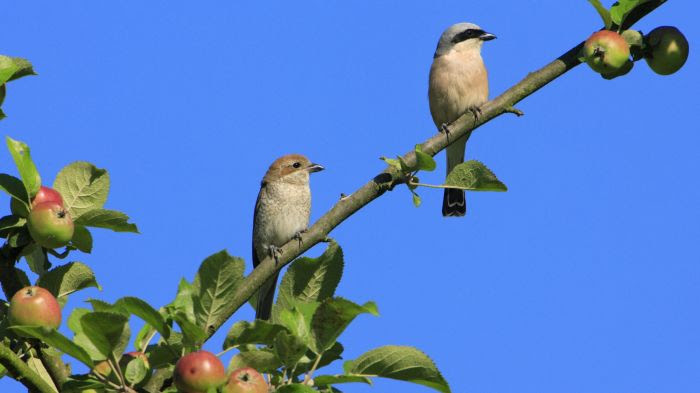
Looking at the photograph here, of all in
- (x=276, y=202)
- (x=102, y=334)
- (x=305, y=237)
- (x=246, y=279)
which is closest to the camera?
(x=102, y=334)

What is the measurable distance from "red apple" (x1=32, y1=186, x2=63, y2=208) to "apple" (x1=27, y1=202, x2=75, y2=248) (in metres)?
0.08

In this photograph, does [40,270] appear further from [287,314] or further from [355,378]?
[355,378]

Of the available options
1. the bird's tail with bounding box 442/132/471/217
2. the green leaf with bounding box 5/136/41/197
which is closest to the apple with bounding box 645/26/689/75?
the green leaf with bounding box 5/136/41/197

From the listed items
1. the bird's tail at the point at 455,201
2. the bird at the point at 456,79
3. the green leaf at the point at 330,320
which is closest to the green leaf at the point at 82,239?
the green leaf at the point at 330,320

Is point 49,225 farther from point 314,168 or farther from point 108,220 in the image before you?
point 314,168

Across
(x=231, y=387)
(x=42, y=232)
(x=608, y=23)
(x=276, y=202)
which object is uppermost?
(x=276, y=202)

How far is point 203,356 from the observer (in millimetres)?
2463

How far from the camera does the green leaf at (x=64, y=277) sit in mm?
3076

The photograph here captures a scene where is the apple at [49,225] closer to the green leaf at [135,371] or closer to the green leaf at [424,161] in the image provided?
the green leaf at [135,371]

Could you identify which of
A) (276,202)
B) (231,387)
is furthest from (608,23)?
(276,202)

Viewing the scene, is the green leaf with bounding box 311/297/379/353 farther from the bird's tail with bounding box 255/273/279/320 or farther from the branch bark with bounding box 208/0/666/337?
the bird's tail with bounding box 255/273/279/320

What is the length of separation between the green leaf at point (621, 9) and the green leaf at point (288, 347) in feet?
5.70

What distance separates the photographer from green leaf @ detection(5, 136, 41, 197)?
9.38 feet

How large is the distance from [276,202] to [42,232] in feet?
18.2
